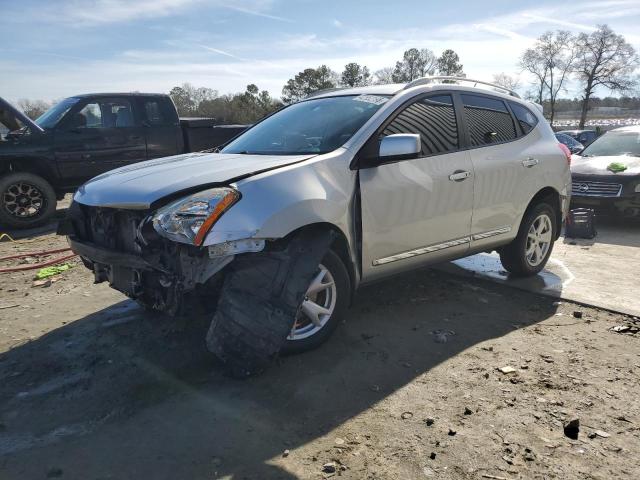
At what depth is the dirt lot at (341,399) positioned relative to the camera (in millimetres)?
2359

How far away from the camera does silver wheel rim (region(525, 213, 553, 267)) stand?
5.09 metres

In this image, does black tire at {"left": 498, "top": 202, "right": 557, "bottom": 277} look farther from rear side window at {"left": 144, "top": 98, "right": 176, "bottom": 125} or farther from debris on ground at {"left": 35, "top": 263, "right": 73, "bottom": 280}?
rear side window at {"left": 144, "top": 98, "right": 176, "bottom": 125}

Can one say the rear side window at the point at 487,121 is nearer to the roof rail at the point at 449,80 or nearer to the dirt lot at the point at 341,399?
the roof rail at the point at 449,80

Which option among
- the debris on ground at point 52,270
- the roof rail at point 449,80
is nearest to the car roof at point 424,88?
the roof rail at point 449,80

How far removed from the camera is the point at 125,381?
311cm

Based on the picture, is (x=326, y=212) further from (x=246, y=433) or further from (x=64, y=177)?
(x=64, y=177)

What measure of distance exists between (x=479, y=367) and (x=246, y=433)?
161 cm

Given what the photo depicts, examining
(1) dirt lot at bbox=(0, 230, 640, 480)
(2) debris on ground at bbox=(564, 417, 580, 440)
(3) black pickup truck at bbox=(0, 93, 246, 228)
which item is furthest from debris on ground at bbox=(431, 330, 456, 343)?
(3) black pickup truck at bbox=(0, 93, 246, 228)

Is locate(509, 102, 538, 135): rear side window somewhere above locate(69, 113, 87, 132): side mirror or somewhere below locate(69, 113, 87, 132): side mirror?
below

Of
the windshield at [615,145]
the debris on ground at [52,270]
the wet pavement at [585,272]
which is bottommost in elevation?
the wet pavement at [585,272]

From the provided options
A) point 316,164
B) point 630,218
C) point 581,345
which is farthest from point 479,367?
point 630,218

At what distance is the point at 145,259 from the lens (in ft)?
9.89

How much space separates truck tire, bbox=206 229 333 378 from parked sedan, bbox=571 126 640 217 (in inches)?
276

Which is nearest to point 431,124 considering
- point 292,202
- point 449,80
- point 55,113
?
point 449,80
